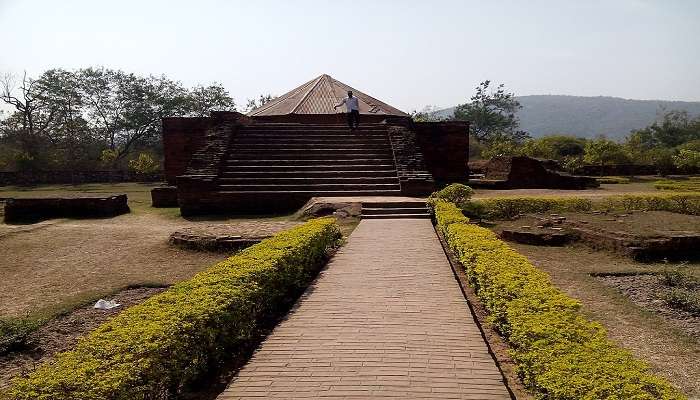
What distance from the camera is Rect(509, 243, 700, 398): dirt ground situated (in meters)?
3.47

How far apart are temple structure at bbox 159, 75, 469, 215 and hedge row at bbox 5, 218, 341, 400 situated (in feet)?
21.1

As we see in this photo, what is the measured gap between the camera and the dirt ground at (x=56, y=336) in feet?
12.0

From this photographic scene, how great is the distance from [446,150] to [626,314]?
37.1 feet

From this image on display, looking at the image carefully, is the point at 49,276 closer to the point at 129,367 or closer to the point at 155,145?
the point at 129,367

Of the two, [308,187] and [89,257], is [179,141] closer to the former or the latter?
[308,187]

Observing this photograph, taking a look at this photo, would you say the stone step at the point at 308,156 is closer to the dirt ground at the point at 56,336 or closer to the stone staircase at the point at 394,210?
the stone staircase at the point at 394,210

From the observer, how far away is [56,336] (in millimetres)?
4234

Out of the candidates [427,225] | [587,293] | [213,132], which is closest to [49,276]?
[427,225]

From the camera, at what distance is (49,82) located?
120 feet

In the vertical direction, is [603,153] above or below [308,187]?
above

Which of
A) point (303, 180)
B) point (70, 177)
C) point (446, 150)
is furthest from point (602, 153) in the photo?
point (70, 177)

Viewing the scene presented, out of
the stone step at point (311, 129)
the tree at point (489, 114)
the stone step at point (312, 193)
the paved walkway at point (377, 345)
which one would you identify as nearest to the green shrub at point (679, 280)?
the paved walkway at point (377, 345)

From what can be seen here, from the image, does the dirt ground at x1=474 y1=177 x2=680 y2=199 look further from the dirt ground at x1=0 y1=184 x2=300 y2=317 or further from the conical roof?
the dirt ground at x1=0 y1=184 x2=300 y2=317

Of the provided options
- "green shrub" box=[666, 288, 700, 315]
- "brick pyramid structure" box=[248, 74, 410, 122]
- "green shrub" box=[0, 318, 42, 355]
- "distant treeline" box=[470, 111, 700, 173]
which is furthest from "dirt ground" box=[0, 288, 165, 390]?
"distant treeline" box=[470, 111, 700, 173]
